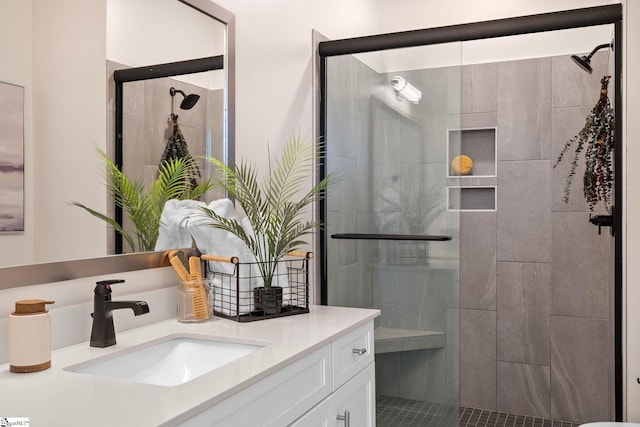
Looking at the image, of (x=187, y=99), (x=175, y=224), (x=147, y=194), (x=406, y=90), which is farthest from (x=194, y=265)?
(x=406, y=90)

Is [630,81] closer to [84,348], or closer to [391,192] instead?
[391,192]

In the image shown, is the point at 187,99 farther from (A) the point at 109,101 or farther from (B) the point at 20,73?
(B) the point at 20,73

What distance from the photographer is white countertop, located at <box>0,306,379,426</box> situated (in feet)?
3.17

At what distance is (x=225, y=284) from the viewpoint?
6.21 feet

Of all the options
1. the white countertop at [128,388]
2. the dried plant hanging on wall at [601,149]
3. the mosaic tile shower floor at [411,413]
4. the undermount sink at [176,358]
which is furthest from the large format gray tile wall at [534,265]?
the undermount sink at [176,358]

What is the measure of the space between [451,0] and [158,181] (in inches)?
101

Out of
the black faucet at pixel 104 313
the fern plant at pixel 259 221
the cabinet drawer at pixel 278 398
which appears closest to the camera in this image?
the cabinet drawer at pixel 278 398

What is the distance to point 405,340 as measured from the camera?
2.62m

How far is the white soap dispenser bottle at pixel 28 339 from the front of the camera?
119cm

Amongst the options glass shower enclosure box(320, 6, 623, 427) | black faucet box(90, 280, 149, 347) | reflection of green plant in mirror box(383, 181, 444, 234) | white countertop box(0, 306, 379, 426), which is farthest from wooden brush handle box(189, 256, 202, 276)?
reflection of green plant in mirror box(383, 181, 444, 234)

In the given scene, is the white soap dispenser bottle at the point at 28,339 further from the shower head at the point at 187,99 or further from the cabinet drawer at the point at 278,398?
the shower head at the point at 187,99

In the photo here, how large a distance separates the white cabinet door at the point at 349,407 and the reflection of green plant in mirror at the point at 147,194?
27.8 inches

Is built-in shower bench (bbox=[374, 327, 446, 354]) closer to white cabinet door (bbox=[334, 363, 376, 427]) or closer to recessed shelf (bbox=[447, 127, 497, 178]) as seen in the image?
white cabinet door (bbox=[334, 363, 376, 427])

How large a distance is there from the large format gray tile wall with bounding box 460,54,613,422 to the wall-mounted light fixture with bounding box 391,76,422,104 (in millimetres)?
1072
